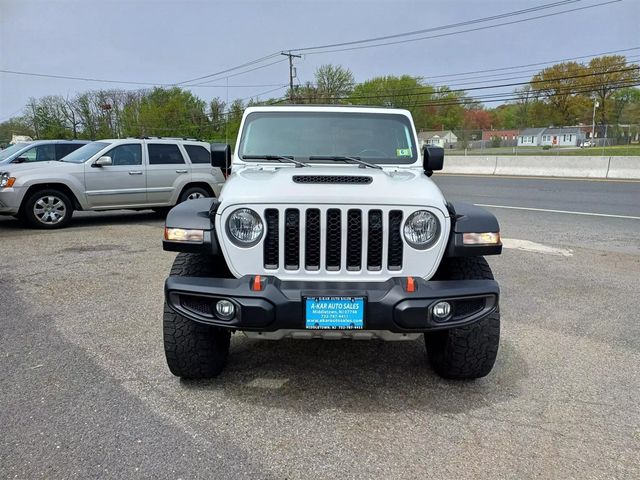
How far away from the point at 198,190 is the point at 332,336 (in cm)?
891

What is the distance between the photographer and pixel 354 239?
3105 mm

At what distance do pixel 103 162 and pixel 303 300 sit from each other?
8.23 m

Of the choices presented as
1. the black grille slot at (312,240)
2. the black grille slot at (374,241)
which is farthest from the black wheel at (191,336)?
the black grille slot at (374,241)

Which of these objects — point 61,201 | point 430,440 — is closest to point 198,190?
point 61,201

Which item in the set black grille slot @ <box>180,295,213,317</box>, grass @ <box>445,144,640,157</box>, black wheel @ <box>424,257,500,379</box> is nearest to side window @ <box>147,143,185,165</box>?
black grille slot @ <box>180,295,213,317</box>

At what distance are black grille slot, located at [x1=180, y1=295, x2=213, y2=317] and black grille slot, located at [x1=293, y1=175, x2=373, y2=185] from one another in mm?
921

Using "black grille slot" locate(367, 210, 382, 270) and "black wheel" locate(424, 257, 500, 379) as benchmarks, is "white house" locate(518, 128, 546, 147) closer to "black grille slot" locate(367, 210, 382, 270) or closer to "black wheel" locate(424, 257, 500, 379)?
"black wheel" locate(424, 257, 500, 379)

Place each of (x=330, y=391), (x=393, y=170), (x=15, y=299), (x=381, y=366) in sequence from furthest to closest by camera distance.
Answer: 1. (x=15, y=299)
2. (x=393, y=170)
3. (x=381, y=366)
4. (x=330, y=391)

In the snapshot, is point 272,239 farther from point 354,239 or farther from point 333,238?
point 354,239

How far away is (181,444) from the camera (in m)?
2.81

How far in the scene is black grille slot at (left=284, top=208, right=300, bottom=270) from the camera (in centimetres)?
309

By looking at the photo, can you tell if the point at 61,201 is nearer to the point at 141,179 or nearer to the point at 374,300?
the point at 141,179

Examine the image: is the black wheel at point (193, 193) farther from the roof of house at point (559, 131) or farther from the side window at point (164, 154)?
the roof of house at point (559, 131)

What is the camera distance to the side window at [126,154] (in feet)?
34.0
